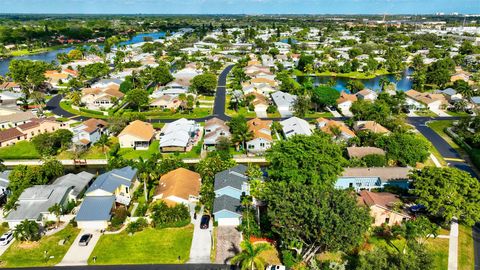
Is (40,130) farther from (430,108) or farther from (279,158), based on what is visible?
(430,108)

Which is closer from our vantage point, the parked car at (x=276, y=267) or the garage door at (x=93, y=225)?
the parked car at (x=276, y=267)

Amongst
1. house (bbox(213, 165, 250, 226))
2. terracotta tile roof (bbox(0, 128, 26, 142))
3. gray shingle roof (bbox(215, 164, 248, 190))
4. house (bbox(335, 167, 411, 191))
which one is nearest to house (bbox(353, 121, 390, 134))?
house (bbox(335, 167, 411, 191))

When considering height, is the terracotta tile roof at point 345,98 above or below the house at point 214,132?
above

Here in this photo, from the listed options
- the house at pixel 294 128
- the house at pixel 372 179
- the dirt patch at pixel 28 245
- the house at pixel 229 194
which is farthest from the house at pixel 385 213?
the dirt patch at pixel 28 245

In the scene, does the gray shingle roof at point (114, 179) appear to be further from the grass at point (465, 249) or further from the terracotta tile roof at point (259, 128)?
the grass at point (465, 249)

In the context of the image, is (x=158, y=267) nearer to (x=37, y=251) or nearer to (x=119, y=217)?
(x=119, y=217)

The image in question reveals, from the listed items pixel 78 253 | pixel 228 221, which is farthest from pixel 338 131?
pixel 78 253
